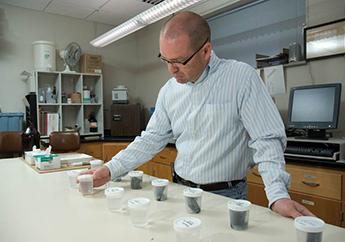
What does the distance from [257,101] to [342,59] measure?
1817mm

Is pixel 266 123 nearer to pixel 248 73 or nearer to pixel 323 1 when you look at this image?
pixel 248 73

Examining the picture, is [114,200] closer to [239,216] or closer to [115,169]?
[115,169]

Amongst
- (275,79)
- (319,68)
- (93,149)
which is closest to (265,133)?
(319,68)

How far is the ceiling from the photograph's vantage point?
3818 mm

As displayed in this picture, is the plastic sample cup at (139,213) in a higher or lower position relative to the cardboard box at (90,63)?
lower

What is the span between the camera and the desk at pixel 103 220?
0.80 m

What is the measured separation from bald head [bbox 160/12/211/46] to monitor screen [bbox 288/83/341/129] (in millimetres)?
1588

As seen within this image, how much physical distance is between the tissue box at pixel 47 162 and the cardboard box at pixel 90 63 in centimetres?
267

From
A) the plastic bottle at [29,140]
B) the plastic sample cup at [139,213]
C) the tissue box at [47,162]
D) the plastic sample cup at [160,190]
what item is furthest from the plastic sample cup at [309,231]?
the plastic bottle at [29,140]

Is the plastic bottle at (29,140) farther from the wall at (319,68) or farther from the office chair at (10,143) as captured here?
the wall at (319,68)

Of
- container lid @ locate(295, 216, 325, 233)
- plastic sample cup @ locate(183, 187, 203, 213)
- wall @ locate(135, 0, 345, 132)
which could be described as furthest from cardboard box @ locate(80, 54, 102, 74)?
container lid @ locate(295, 216, 325, 233)

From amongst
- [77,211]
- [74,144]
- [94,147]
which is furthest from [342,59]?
[94,147]

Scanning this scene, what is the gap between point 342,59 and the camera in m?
2.45

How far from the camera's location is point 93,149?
401cm
